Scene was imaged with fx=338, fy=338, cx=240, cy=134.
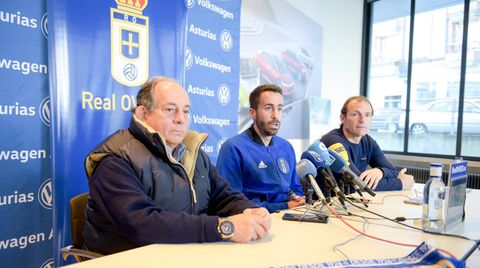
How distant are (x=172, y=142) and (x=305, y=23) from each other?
380cm

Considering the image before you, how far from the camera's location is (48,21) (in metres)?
1.90

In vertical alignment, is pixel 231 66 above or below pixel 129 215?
above

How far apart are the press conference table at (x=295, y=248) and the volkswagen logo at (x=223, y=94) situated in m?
1.85

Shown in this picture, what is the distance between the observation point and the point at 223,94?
10.7ft

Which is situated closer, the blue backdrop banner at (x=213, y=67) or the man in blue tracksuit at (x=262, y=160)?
the man in blue tracksuit at (x=262, y=160)

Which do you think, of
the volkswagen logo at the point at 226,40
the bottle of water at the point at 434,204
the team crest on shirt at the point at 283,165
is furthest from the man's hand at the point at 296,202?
the volkswagen logo at the point at 226,40

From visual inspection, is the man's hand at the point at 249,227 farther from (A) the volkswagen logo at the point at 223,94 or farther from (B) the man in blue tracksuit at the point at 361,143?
(A) the volkswagen logo at the point at 223,94

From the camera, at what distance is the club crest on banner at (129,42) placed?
2.20 m

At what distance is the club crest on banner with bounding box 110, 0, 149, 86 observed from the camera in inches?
86.4

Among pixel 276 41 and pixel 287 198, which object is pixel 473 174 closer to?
pixel 276 41

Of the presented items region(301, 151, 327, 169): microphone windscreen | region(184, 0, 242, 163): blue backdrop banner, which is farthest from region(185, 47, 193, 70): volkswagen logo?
region(301, 151, 327, 169): microphone windscreen

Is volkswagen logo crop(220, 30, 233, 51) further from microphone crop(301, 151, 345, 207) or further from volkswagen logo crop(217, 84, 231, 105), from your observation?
microphone crop(301, 151, 345, 207)

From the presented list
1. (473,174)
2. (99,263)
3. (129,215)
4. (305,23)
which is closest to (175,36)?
(129,215)

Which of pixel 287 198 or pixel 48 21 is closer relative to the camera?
pixel 48 21
